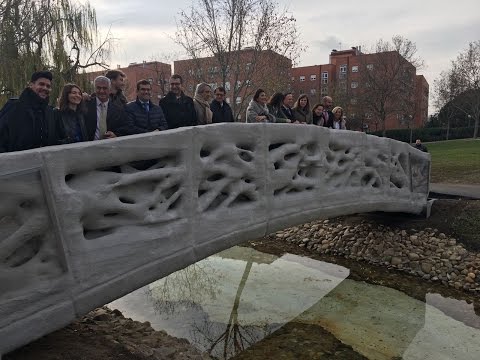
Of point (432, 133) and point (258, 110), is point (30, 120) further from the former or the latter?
point (432, 133)

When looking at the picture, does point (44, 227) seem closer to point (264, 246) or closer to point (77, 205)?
point (77, 205)

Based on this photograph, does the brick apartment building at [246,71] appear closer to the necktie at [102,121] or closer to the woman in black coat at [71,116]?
the necktie at [102,121]

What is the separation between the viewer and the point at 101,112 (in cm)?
469

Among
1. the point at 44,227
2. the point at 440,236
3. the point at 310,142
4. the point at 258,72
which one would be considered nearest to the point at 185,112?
the point at 310,142

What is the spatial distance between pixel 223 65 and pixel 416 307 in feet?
30.2

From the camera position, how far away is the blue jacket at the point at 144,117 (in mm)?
4863

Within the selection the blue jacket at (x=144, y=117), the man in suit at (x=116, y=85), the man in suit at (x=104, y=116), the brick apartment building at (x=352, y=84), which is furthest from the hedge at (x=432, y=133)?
the man in suit at (x=104, y=116)

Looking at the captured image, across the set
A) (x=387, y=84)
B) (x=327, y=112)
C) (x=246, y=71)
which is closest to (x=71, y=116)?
(x=327, y=112)

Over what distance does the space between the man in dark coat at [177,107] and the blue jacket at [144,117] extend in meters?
0.30

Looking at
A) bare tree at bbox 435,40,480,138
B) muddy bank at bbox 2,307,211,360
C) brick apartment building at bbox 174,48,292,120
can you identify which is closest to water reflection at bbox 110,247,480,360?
muddy bank at bbox 2,307,211,360

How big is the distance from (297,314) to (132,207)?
13.3 feet

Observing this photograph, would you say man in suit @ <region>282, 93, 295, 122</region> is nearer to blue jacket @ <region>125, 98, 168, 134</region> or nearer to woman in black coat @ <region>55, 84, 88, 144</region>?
blue jacket @ <region>125, 98, 168, 134</region>

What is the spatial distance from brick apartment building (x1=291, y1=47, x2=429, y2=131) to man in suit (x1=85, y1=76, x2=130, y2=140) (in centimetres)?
1682

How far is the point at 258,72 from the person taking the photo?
592 inches
